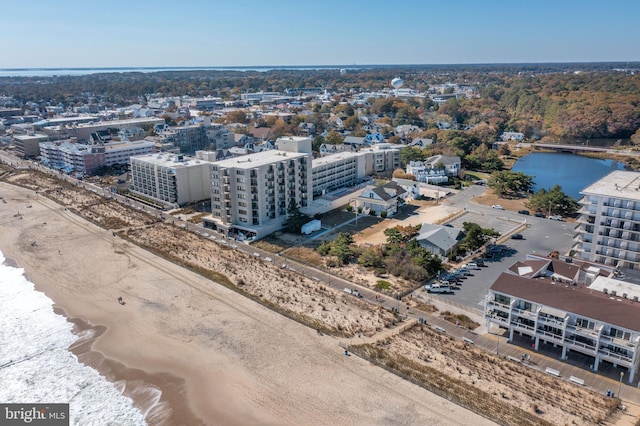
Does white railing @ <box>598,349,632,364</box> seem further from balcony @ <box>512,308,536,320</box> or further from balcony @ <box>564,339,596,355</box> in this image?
balcony @ <box>512,308,536,320</box>

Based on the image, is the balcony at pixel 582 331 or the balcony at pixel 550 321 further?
the balcony at pixel 550 321

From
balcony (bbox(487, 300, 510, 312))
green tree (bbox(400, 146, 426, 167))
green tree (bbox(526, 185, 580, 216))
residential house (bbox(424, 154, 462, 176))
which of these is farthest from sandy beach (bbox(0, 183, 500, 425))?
green tree (bbox(400, 146, 426, 167))

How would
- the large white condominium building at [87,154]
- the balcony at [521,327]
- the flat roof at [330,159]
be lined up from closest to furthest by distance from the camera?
the balcony at [521,327] < the flat roof at [330,159] < the large white condominium building at [87,154]

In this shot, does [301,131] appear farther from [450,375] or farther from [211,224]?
[450,375]

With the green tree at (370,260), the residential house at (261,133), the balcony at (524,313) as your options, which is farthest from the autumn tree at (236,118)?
the balcony at (524,313)

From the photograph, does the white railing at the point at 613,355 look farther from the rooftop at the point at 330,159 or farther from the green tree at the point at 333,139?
the green tree at the point at 333,139

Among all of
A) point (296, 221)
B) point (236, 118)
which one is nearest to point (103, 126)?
point (236, 118)

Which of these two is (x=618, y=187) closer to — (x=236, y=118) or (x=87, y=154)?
(x=87, y=154)
